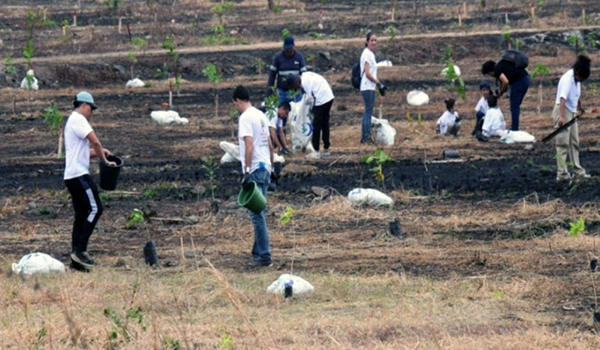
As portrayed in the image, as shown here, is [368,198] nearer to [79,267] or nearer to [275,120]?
[275,120]

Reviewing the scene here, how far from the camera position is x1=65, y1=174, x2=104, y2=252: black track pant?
13.0 m

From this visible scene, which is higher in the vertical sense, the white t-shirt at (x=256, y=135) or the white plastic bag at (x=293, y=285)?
the white t-shirt at (x=256, y=135)

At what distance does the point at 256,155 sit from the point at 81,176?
5.49 ft

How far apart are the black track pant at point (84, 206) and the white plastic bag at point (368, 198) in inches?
167

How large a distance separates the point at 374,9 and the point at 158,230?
134 ft

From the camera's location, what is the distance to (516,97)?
22.2 m

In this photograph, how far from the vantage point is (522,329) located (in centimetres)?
988

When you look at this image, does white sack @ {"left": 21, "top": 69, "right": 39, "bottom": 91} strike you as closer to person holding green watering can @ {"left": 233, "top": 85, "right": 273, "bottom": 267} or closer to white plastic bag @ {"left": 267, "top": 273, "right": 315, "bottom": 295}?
person holding green watering can @ {"left": 233, "top": 85, "right": 273, "bottom": 267}

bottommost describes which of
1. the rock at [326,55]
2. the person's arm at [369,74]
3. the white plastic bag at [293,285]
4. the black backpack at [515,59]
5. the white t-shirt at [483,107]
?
the rock at [326,55]

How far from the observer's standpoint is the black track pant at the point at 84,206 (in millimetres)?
13008

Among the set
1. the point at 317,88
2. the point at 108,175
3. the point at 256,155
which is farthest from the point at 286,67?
the point at 256,155

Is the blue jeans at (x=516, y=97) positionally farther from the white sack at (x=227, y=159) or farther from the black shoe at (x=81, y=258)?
the black shoe at (x=81, y=258)

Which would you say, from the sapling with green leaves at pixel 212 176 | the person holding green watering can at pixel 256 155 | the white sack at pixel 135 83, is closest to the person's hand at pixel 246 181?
the person holding green watering can at pixel 256 155

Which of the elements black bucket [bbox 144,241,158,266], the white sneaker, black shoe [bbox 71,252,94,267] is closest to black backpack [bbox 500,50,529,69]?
the white sneaker
